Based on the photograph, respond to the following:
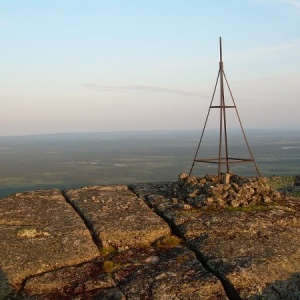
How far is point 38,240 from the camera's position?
986 cm

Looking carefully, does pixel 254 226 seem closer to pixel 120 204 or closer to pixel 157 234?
pixel 157 234

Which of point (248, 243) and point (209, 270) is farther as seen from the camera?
point (248, 243)

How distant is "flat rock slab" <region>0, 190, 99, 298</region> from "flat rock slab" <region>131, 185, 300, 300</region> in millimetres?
3005

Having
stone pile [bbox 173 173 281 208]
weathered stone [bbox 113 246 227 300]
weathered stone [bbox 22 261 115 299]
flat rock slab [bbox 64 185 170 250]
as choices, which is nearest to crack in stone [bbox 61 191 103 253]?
flat rock slab [bbox 64 185 170 250]

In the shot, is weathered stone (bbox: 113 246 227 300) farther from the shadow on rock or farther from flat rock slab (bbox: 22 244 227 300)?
the shadow on rock

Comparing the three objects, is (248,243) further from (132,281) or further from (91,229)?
(91,229)

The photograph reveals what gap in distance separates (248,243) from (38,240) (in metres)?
5.90

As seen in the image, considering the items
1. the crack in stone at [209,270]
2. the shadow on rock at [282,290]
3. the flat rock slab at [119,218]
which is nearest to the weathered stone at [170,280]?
the crack in stone at [209,270]

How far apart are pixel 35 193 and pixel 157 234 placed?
6689 millimetres

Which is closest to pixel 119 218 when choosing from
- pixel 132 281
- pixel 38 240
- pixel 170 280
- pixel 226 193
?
pixel 38 240

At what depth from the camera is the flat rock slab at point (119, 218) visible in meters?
10.2

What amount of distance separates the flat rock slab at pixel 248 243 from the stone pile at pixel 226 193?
0.42 m

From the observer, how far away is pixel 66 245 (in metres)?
9.61

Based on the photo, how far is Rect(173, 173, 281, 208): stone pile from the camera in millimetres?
12250
